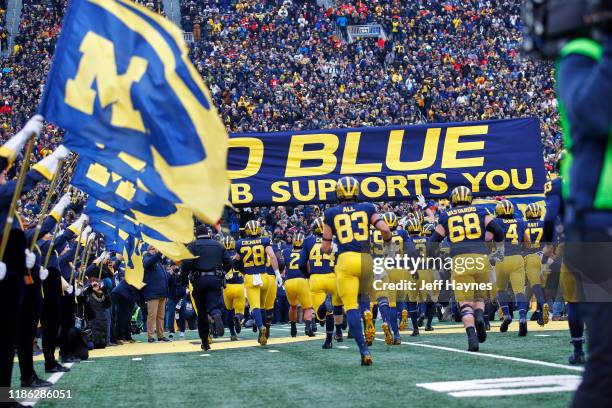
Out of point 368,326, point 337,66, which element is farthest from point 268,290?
point 337,66

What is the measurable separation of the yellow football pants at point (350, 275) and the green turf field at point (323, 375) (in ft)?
2.50

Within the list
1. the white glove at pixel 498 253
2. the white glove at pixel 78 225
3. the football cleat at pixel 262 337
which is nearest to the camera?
the white glove at pixel 78 225

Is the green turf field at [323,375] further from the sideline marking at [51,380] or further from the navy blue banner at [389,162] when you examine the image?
the navy blue banner at [389,162]

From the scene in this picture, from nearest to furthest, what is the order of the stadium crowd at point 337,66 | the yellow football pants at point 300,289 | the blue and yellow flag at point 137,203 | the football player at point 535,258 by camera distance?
the blue and yellow flag at point 137,203
the football player at point 535,258
the yellow football pants at point 300,289
the stadium crowd at point 337,66

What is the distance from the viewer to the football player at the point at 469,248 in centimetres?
1187

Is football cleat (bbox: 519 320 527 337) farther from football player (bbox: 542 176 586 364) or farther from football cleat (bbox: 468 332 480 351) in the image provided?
football player (bbox: 542 176 586 364)

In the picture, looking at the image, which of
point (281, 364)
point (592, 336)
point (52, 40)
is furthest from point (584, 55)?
point (52, 40)

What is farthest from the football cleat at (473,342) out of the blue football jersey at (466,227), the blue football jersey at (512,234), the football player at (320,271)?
the blue football jersey at (512,234)

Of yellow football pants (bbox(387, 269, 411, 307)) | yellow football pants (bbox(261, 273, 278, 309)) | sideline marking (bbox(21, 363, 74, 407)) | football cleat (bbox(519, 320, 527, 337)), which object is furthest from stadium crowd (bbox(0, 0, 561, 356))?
sideline marking (bbox(21, 363, 74, 407))

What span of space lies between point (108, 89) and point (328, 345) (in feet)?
24.4

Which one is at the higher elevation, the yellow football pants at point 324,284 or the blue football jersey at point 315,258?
the blue football jersey at point 315,258

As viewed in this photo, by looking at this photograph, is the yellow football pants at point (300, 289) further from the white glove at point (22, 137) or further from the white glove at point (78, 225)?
the white glove at point (22, 137)

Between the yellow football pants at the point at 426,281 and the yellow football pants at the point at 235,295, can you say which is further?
the yellow football pants at the point at 426,281

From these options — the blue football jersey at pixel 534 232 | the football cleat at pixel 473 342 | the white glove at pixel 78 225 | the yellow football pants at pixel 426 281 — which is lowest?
the football cleat at pixel 473 342
